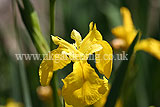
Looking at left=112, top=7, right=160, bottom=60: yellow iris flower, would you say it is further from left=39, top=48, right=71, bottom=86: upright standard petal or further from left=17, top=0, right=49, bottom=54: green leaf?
left=39, top=48, right=71, bottom=86: upright standard petal

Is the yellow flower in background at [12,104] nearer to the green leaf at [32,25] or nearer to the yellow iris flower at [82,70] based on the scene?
the green leaf at [32,25]

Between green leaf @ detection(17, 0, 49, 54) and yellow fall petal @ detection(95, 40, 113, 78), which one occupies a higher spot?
green leaf @ detection(17, 0, 49, 54)

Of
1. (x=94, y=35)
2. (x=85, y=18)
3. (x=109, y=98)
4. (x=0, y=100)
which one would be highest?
(x=85, y=18)

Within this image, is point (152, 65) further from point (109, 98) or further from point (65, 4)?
point (109, 98)

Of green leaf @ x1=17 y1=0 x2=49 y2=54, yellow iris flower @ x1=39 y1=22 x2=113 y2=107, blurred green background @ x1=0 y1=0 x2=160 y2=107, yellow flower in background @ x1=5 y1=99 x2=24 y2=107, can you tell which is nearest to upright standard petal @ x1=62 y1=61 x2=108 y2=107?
yellow iris flower @ x1=39 y1=22 x2=113 y2=107

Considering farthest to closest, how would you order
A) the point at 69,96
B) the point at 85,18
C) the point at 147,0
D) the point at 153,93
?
the point at 85,18, the point at 147,0, the point at 153,93, the point at 69,96

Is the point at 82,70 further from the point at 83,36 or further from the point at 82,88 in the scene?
the point at 83,36

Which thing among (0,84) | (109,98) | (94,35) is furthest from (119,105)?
(0,84)

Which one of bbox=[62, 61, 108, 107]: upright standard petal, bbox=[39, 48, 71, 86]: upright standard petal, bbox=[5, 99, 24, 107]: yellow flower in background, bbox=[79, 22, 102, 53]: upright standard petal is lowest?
bbox=[5, 99, 24, 107]: yellow flower in background
